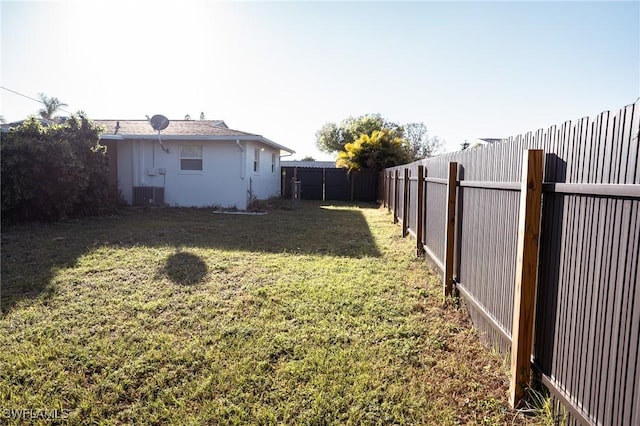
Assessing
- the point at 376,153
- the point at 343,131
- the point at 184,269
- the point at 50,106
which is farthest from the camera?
the point at 343,131

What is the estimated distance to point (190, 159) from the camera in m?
12.1

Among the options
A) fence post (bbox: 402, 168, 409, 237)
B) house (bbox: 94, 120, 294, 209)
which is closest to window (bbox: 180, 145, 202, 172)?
house (bbox: 94, 120, 294, 209)

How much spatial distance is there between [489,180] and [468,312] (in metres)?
1.25

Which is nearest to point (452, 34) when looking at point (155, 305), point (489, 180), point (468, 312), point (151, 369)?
point (489, 180)

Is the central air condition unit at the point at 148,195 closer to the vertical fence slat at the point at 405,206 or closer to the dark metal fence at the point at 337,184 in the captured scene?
the dark metal fence at the point at 337,184

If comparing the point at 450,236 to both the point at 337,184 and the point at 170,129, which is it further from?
the point at 337,184

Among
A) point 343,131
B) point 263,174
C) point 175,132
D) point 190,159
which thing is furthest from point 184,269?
point 343,131

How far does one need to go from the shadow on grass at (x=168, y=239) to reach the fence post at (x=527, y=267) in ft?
11.7

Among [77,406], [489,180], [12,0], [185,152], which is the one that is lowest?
[77,406]

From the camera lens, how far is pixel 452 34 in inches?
295

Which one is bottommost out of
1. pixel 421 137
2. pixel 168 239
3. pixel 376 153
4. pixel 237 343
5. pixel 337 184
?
pixel 237 343

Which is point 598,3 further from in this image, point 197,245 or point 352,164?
point 352,164

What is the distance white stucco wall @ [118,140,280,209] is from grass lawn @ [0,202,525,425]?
630cm

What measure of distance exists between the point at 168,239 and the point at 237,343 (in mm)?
4489
